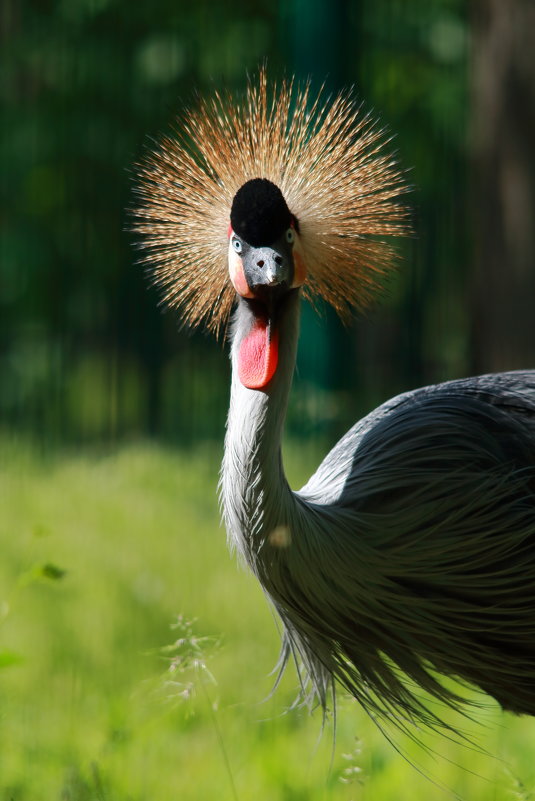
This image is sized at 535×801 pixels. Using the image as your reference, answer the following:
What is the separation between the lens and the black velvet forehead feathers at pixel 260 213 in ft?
5.20

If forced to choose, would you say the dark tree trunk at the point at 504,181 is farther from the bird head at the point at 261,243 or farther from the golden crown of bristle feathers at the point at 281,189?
the bird head at the point at 261,243

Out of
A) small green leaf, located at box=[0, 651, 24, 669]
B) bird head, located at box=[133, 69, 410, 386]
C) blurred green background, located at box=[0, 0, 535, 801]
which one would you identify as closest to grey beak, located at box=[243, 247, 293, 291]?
bird head, located at box=[133, 69, 410, 386]

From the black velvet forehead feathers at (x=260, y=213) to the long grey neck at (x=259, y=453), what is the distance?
98 millimetres

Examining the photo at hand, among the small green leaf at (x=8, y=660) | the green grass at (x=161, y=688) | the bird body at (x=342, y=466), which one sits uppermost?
the bird body at (x=342, y=466)

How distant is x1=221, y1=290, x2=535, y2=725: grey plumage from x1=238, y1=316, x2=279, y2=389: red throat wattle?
2 centimetres

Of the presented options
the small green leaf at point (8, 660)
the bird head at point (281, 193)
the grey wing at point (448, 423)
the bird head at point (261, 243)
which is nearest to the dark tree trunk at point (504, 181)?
the grey wing at point (448, 423)

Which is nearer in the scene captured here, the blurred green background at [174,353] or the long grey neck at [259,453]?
the long grey neck at [259,453]

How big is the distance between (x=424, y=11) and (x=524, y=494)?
2.57 metres

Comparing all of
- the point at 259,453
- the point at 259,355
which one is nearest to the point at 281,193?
the point at 259,355

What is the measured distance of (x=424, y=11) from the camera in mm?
3932

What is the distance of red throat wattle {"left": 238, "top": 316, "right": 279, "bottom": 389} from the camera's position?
156 cm

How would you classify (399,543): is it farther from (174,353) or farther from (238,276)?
(174,353)

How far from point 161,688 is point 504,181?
2.52 meters

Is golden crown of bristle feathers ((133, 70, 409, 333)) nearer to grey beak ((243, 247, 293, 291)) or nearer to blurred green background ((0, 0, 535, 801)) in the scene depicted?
grey beak ((243, 247, 293, 291))
